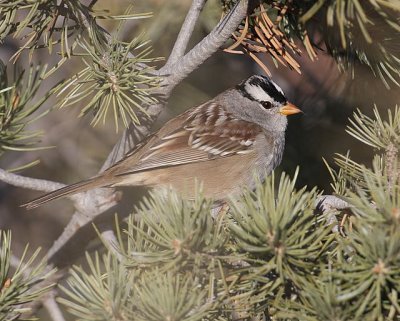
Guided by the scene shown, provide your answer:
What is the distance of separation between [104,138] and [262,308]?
2.11m

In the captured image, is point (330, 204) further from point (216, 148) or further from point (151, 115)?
point (216, 148)

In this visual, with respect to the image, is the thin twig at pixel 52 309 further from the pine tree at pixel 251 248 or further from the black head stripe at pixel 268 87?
the black head stripe at pixel 268 87

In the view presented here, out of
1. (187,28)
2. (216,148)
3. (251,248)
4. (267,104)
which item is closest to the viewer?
(251,248)

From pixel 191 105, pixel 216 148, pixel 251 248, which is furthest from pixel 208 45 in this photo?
pixel 191 105

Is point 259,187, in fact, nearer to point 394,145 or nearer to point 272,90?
point 394,145

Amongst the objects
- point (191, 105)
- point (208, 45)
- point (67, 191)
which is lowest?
point (67, 191)

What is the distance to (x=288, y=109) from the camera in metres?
2.57

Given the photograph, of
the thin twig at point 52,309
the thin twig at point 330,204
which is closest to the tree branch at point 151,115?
the thin twig at point 52,309

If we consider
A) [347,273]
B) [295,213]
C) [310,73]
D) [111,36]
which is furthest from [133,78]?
[310,73]

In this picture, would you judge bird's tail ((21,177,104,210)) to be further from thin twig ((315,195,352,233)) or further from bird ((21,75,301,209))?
thin twig ((315,195,352,233))

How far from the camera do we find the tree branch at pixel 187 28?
1677mm

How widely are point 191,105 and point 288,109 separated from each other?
22.0 inches

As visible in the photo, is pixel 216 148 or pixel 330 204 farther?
pixel 216 148

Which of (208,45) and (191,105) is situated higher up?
(208,45)
